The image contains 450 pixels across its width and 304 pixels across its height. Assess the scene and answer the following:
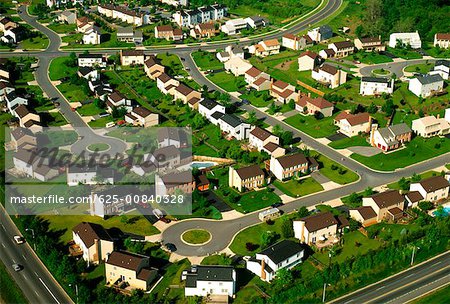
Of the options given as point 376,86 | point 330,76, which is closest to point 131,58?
point 330,76

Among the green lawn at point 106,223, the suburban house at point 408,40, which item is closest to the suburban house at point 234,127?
the green lawn at point 106,223

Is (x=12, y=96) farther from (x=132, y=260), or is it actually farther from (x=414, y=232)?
(x=414, y=232)

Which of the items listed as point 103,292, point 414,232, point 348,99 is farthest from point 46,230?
point 348,99

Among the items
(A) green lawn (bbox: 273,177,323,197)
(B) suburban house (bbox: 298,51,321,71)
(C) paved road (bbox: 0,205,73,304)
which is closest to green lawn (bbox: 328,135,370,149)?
(A) green lawn (bbox: 273,177,323,197)

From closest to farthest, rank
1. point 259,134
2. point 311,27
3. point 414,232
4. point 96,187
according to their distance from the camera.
Result: point 414,232
point 96,187
point 259,134
point 311,27

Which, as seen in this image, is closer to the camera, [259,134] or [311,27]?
[259,134]

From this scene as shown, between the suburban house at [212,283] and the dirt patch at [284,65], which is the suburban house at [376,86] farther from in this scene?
the suburban house at [212,283]

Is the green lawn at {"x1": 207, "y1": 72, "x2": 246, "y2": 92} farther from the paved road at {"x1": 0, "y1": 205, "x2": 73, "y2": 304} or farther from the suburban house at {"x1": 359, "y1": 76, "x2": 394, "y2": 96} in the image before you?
the paved road at {"x1": 0, "y1": 205, "x2": 73, "y2": 304}
